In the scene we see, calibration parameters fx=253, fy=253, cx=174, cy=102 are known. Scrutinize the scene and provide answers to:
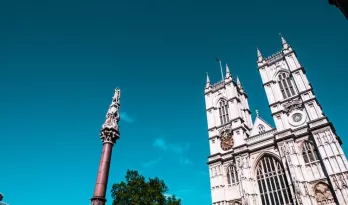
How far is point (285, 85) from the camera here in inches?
1407

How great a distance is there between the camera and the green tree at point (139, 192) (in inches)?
1129

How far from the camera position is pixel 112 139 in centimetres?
1320

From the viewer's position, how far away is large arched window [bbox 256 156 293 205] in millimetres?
28641

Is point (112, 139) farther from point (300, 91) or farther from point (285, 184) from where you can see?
point (300, 91)

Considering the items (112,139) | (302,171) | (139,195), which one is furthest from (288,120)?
(112,139)

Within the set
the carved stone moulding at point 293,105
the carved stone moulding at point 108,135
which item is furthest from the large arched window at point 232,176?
the carved stone moulding at point 108,135

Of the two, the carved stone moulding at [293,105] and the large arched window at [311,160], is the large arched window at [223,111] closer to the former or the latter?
the carved stone moulding at [293,105]

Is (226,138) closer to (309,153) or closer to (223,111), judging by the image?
(223,111)

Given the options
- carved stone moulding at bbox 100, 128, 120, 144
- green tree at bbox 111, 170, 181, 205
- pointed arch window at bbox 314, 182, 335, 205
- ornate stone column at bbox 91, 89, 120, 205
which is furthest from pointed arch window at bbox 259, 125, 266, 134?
carved stone moulding at bbox 100, 128, 120, 144

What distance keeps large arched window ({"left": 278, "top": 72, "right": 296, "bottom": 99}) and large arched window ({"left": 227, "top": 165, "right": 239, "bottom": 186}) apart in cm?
1210

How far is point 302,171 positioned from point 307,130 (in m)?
A: 4.92

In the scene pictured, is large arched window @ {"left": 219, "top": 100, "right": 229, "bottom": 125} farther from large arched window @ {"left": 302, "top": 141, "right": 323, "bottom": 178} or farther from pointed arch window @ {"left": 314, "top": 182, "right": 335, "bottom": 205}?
pointed arch window @ {"left": 314, "top": 182, "right": 335, "bottom": 205}

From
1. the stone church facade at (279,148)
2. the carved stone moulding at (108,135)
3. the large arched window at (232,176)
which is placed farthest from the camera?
the large arched window at (232,176)

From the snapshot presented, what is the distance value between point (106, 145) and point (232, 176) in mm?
24475
